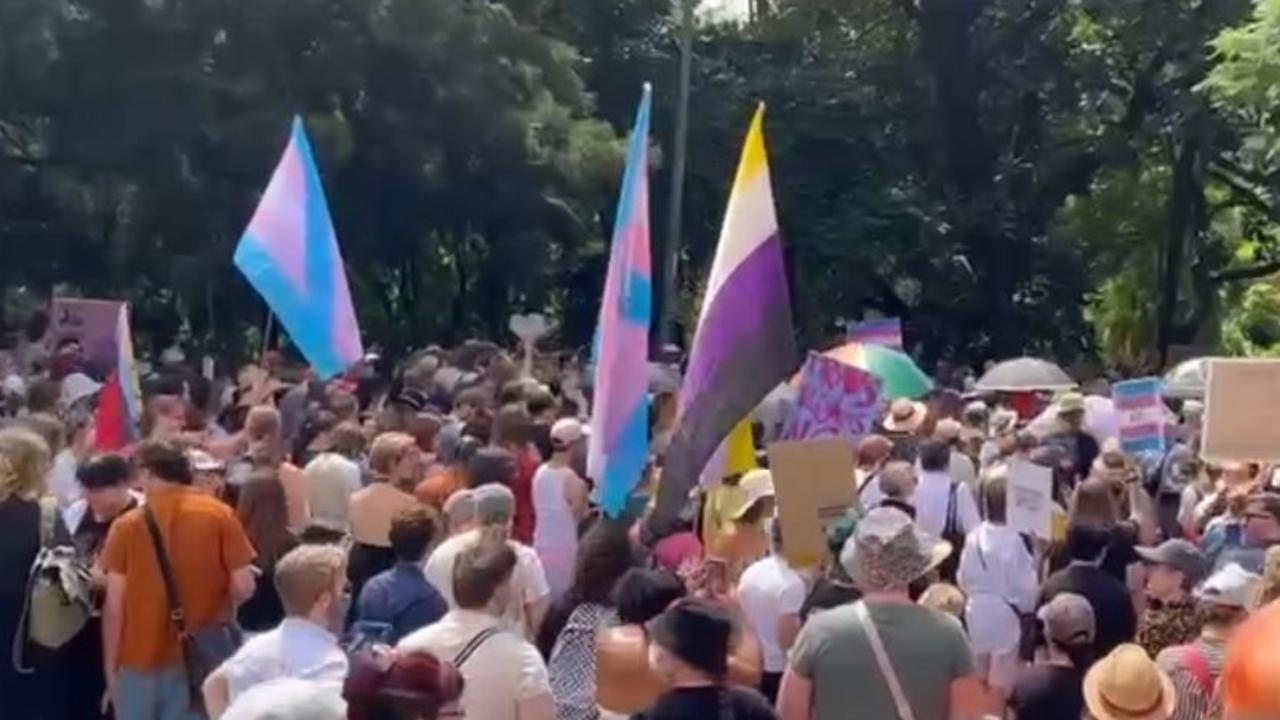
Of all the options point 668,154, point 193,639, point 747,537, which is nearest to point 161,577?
point 193,639

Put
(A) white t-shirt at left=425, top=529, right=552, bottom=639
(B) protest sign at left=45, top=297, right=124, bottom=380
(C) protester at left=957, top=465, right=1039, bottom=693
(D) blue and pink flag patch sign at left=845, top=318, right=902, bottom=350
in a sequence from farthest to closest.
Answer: (D) blue and pink flag patch sign at left=845, top=318, right=902, bottom=350 < (B) protest sign at left=45, top=297, right=124, bottom=380 < (C) protester at left=957, top=465, right=1039, bottom=693 < (A) white t-shirt at left=425, top=529, right=552, bottom=639

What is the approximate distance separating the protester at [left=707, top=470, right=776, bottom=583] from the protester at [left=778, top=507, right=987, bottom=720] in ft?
9.27

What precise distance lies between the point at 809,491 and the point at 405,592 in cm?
172

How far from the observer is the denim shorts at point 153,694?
8609 millimetres

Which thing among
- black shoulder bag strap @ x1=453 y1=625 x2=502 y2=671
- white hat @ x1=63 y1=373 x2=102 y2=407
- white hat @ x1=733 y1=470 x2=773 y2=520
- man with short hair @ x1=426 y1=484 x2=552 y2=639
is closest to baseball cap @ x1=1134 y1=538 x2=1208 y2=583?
white hat @ x1=733 y1=470 x2=773 y2=520

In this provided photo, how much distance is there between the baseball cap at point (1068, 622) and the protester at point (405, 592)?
191cm

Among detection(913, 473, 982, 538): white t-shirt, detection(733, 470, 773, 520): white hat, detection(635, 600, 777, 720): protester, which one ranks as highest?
detection(635, 600, 777, 720): protester

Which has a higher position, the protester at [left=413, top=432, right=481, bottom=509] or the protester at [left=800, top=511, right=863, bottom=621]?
the protester at [left=800, top=511, right=863, bottom=621]

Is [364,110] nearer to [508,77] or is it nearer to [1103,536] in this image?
[508,77]

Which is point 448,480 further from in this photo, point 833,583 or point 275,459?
point 833,583

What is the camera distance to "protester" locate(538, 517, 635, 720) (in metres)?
7.39

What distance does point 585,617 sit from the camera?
750 centimetres

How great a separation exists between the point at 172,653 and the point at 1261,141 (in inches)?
922

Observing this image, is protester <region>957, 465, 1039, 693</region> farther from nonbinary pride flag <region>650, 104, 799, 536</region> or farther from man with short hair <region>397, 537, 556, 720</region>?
man with short hair <region>397, 537, 556, 720</region>
